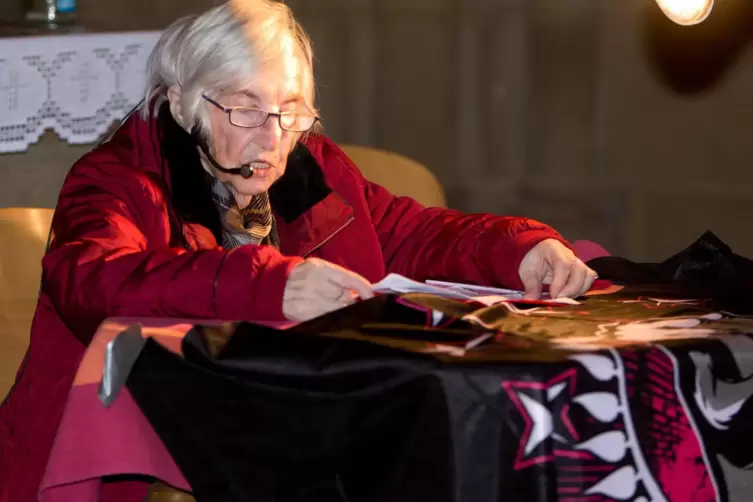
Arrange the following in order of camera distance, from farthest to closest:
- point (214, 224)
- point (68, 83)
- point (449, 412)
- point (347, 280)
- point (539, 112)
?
point (539, 112) < point (68, 83) < point (214, 224) < point (347, 280) < point (449, 412)

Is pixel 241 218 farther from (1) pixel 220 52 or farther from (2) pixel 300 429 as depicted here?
(2) pixel 300 429

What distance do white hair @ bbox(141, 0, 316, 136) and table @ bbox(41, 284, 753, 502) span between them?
548 millimetres

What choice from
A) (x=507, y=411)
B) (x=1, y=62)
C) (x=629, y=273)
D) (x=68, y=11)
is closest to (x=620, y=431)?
(x=507, y=411)

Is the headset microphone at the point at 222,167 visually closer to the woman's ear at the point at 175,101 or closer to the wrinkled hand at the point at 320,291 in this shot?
the woman's ear at the point at 175,101

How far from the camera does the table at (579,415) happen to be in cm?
120

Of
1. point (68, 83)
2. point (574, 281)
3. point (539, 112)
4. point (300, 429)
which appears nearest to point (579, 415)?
point (300, 429)

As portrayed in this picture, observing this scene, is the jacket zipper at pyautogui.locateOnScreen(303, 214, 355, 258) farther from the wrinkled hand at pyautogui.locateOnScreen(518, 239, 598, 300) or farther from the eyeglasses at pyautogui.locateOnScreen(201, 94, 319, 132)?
the wrinkled hand at pyautogui.locateOnScreen(518, 239, 598, 300)

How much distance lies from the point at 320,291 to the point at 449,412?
332mm

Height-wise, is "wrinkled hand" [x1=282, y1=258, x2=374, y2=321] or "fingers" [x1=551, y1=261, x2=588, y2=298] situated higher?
"wrinkled hand" [x1=282, y1=258, x2=374, y2=321]

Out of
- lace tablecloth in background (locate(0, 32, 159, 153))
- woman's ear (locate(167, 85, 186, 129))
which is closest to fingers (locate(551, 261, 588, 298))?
woman's ear (locate(167, 85, 186, 129))

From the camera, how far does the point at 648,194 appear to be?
4367mm

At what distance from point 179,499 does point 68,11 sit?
2.68 m

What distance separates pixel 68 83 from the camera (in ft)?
10.7

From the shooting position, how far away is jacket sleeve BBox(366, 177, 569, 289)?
1.88 meters
